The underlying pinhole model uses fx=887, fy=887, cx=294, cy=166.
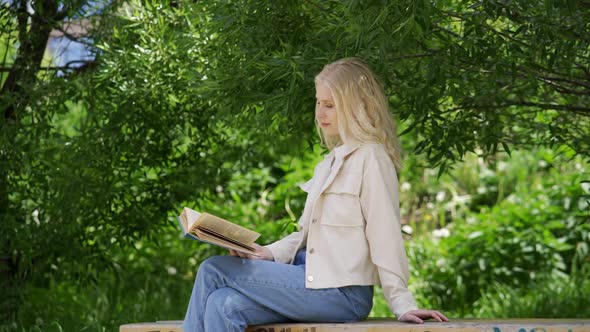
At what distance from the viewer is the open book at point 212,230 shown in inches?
102

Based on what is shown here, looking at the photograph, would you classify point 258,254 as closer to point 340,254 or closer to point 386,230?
point 340,254

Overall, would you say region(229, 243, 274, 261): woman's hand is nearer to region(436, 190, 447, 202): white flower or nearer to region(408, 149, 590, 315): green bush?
region(408, 149, 590, 315): green bush

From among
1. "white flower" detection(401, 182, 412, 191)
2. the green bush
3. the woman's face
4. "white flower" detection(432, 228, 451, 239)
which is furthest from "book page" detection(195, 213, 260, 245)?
"white flower" detection(401, 182, 412, 191)

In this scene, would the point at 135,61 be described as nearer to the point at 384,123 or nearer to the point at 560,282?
the point at 384,123

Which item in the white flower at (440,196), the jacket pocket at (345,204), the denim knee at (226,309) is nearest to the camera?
the denim knee at (226,309)

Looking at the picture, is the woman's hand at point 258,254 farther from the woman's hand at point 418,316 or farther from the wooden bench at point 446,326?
the woman's hand at point 418,316

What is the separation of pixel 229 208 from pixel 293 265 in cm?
385

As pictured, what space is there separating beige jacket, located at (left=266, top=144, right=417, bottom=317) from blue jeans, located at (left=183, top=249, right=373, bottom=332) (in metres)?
0.05

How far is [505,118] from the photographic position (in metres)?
4.53

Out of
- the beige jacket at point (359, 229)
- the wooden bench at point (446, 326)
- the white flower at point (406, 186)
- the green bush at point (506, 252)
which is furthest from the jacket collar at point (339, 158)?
the white flower at point (406, 186)

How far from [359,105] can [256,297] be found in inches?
27.8

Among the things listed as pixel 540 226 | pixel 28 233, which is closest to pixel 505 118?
Answer: pixel 540 226

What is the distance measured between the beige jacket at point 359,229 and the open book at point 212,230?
22 centimetres

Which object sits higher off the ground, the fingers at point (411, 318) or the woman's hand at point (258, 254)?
the woman's hand at point (258, 254)
